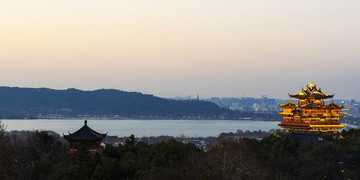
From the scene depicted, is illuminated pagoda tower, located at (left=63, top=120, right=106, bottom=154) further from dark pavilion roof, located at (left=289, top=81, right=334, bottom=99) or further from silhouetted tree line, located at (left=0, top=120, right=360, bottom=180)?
dark pavilion roof, located at (left=289, top=81, right=334, bottom=99)

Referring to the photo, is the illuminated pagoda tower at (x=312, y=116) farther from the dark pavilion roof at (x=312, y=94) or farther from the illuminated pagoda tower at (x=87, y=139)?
the illuminated pagoda tower at (x=87, y=139)

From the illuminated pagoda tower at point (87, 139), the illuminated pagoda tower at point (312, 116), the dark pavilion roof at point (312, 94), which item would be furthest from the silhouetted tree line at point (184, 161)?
the dark pavilion roof at point (312, 94)

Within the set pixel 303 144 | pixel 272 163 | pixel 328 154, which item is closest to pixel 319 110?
pixel 303 144

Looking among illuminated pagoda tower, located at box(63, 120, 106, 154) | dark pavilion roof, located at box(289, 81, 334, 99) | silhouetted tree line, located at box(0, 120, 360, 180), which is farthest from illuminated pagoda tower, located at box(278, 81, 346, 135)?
illuminated pagoda tower, located at box(63, 120, 106, 154)

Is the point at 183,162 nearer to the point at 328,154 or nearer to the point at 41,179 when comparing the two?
the point at 41,179

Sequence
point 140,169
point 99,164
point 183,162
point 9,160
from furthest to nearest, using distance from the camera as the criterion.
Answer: point 183,162 → point 140,169 → point 99,164 → point 9,160

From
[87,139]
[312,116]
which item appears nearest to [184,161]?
[87,139]
